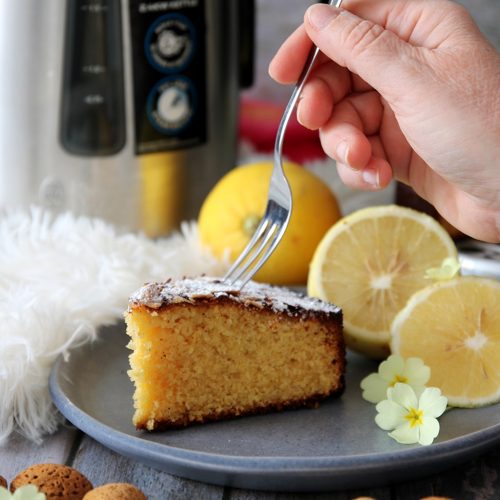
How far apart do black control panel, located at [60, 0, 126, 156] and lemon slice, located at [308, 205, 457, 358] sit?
49cm

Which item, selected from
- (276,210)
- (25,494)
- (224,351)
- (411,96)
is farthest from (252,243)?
(25,494)

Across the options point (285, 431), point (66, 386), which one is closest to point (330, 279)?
point (285, 431)

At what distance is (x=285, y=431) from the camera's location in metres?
1.04

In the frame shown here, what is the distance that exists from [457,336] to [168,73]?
0.71m

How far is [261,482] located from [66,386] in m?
0.27

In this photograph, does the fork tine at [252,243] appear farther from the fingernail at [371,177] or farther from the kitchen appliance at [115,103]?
the kitchen appliance at [115,103]

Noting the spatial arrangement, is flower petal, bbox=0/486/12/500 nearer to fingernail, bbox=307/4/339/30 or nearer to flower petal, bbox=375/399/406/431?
flower petal, bbox=375/399/406/431

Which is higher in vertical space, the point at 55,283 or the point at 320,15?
the point at 320,15

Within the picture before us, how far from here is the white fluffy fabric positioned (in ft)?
3.59

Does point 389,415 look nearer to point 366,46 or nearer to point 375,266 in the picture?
point 375,266

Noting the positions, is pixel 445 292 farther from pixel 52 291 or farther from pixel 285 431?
pixel 52 291

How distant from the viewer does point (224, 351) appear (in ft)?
3.47

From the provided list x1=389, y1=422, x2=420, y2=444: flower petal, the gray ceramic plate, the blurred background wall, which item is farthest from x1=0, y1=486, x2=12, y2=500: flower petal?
the blurred background wall

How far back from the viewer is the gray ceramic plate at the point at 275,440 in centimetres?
91
